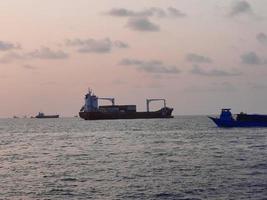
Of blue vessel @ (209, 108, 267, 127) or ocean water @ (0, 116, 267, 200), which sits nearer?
ocean water @ (0, 116, 267, 200)

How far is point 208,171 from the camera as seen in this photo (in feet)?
127

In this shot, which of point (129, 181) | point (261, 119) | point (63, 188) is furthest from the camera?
point (261, 119)

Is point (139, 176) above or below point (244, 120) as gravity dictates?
below

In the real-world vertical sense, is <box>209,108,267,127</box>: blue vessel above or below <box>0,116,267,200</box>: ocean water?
above

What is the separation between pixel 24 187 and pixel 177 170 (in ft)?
40.4

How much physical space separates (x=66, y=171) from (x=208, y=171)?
10992 millimetres

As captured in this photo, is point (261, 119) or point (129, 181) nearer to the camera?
point (129, 181)

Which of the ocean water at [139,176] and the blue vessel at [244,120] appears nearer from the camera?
the ocean water at [139,176]

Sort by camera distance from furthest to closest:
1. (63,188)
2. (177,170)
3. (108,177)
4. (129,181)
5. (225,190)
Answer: (177,170) < (108,177) < (129,181) < (63,188) < (225,190)

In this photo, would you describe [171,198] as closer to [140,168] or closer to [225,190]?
[225,190]

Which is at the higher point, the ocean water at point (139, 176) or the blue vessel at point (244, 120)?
the blue vessel at point (244, 120)

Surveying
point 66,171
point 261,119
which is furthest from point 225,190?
point 261,119

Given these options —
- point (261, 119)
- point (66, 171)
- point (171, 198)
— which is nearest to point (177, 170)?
point (66, 171)

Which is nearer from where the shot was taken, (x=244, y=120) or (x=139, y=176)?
(x=139, y=176)
